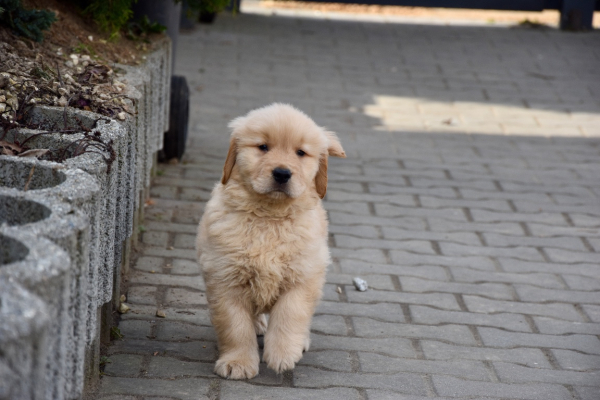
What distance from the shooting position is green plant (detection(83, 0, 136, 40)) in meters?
4.64

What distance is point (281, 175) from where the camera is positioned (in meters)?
3.02

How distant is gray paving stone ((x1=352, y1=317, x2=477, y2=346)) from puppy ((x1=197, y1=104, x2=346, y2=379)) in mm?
607

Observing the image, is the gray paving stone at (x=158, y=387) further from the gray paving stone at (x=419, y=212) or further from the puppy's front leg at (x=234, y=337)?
the gray paving stone at (x=419, y=212)

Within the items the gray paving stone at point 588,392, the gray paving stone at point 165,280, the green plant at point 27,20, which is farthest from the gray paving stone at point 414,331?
the green plant at point 27,20

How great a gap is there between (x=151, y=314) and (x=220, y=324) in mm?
672

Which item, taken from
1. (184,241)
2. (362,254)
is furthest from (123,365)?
(362,254)

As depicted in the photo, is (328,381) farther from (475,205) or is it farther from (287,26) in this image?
(287,26)

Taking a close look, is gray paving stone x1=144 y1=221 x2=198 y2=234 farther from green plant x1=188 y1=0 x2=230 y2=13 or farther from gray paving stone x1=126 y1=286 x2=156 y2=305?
green plant x1=188 y1=0 x2=230 y2=13

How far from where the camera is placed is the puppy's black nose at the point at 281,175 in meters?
3.01

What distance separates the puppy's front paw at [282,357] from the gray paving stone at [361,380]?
11 cm

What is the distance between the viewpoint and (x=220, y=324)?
3.16 metres

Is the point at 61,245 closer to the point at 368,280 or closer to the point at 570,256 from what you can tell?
the point at 368,280

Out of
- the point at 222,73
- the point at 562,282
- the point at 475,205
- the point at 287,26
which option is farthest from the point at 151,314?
the point at 287,26

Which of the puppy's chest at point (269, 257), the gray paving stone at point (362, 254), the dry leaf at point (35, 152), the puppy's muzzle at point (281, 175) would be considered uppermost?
the dry leaf at point (35, 152)
